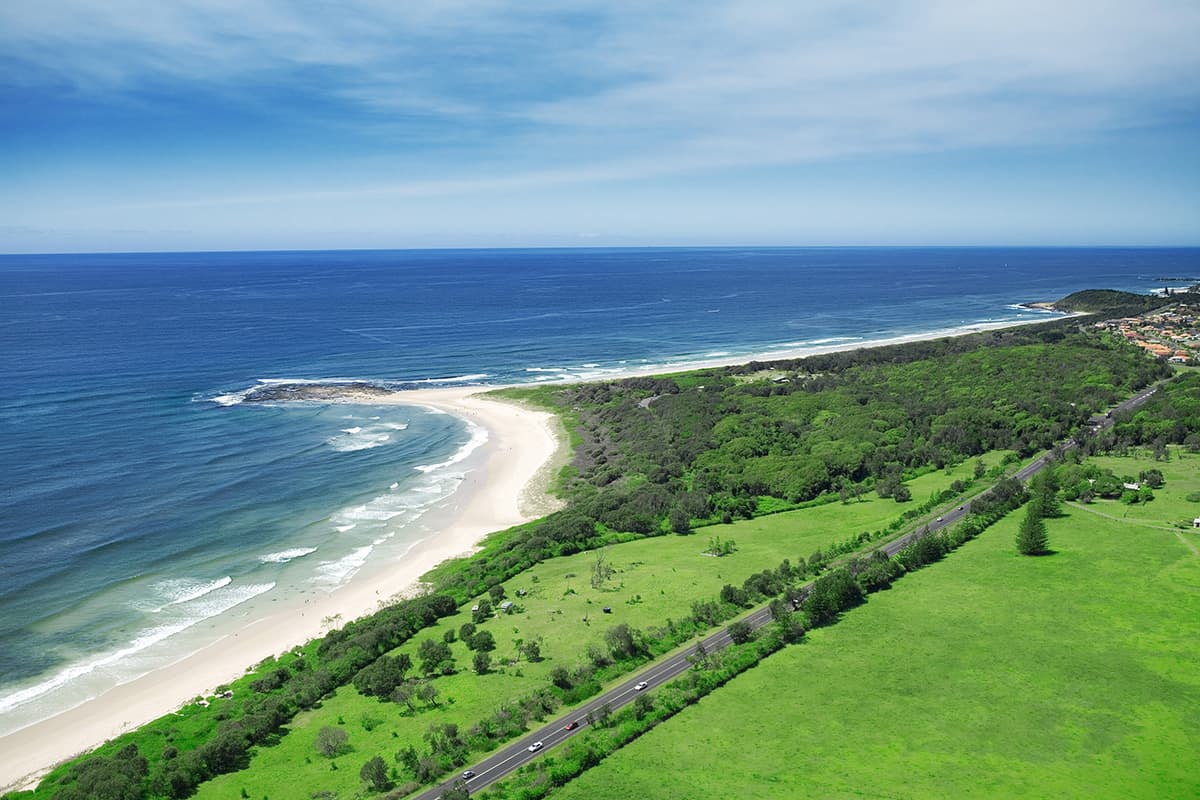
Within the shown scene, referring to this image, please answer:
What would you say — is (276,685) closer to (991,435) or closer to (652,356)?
(991,435)

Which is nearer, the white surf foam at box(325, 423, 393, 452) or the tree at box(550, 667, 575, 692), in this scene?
the tree at box(550, 667, 575, 692)

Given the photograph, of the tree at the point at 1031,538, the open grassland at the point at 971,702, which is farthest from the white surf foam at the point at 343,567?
the tree at the point at 1031,538

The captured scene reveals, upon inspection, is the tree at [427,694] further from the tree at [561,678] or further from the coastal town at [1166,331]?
the coastal town at [1166,331]

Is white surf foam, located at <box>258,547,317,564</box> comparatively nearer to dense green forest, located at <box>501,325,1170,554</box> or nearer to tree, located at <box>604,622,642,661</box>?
dense green forest, located at <box>501,325,1170,554</box>

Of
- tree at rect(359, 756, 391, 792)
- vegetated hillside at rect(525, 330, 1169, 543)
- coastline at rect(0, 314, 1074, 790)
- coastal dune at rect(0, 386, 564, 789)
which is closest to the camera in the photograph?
tree at rect(359, 756, 391, 792)

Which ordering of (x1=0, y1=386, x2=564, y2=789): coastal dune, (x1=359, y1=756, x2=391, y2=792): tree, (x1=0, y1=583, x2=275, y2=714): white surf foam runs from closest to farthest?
(x1=359, y1=756, x2=391, y2=792): tree, (x1=0, y1=386, x2=564, y2=789): coastal dune, (x1=0, y1=583, x2=275, y2=714): white surf foam

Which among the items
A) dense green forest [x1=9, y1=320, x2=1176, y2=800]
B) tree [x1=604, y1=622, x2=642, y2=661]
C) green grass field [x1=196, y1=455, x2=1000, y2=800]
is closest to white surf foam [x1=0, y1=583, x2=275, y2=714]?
dense green forest [x1=9, y1=320, x2=1176, y2=800]

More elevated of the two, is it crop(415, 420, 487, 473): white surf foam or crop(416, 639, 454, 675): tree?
crop(415, 420, 487, 473): white surf foam
